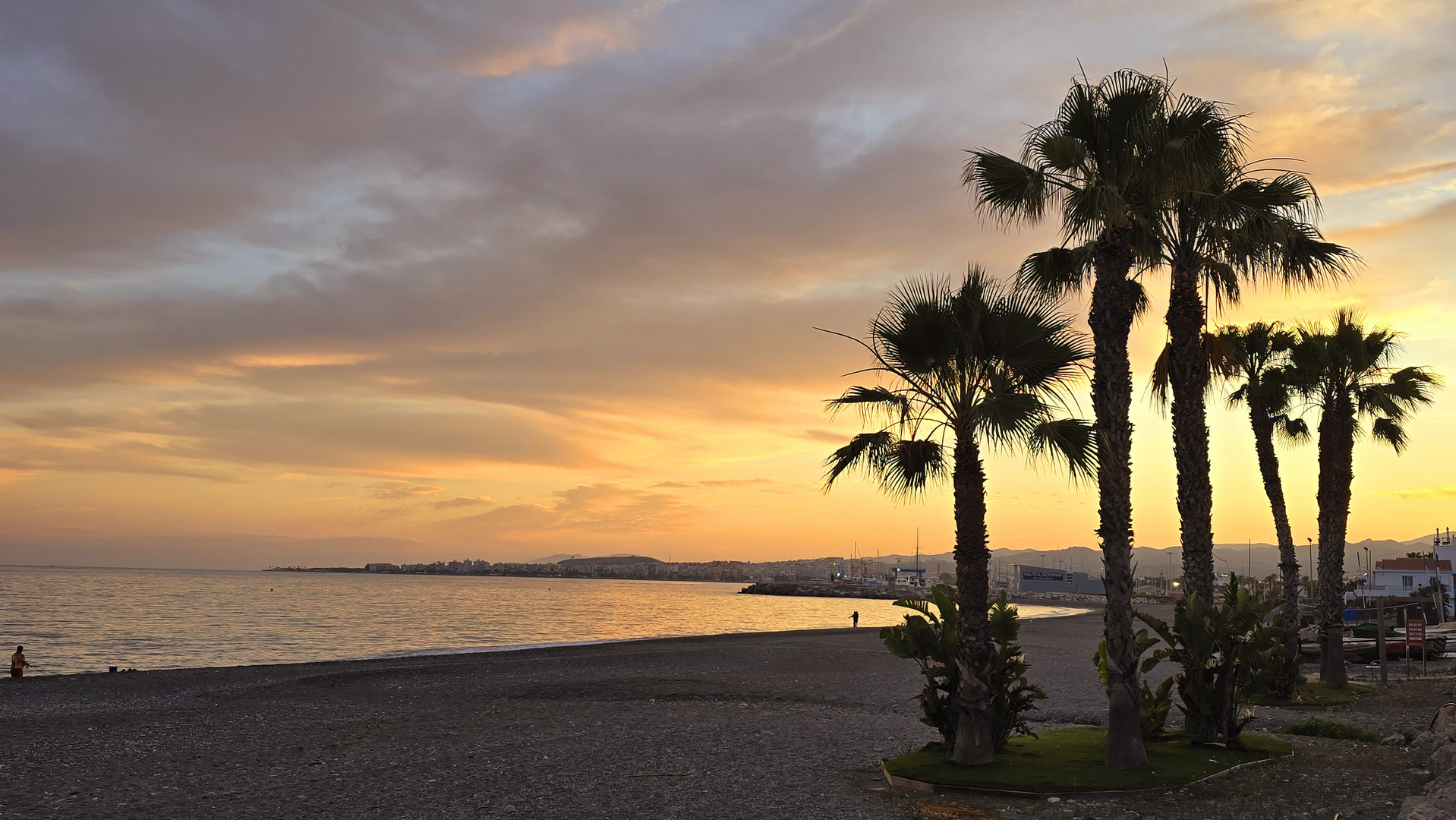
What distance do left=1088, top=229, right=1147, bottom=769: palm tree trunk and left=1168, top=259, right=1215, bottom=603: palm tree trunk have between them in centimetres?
458

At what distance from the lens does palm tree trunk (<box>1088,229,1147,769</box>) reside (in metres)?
11.1

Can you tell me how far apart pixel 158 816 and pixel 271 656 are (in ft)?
123

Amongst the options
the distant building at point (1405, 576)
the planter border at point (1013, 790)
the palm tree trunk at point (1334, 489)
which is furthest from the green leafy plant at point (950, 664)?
the distant building at point (1405, 576)

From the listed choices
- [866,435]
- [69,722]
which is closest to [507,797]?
[866,435]

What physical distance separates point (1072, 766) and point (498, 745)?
931 centimetres

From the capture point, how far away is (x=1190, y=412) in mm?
15922

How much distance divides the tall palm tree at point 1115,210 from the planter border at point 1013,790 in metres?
0.66

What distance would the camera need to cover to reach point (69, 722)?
18.7m

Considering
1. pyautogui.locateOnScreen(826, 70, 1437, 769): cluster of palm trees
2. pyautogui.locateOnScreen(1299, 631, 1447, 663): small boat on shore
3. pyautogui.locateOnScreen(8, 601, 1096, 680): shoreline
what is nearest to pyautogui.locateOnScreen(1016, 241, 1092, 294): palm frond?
pyautogui.locateOnScreen(826, 70, 1437, 769): cluster of palm trees

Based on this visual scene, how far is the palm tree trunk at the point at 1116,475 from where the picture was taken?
36.3 feet

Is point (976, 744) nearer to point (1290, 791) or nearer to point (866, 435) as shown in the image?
point (1290, 791)

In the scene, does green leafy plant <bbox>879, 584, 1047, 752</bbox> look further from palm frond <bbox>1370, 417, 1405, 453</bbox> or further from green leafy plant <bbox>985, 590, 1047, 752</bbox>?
palm frond <bbox>1370, 417, 1405, 453</bbox>

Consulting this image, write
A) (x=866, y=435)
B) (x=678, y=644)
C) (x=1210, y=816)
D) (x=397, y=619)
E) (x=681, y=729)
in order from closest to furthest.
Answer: (x=1210, y=816) → (x=866, y=435) → (x=681, y=729) → (x=678, y=644) → (x=397, y=619)

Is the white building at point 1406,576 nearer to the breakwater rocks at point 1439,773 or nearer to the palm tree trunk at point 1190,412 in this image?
the palm tree trunk at point 1190,412
